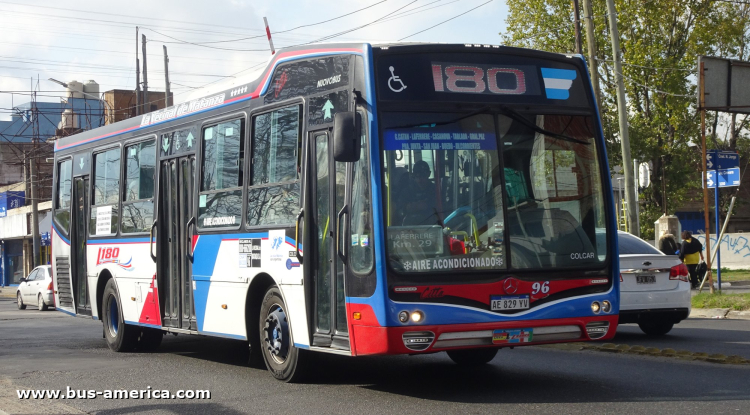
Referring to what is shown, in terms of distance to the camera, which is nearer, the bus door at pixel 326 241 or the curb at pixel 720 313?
the bus door at pixel 326 241

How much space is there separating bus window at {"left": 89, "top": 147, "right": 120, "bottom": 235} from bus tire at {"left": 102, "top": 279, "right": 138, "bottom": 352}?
870mm

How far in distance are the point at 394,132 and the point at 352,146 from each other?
1.33 ft

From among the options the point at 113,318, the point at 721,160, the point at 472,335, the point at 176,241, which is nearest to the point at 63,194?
the point at 113,318

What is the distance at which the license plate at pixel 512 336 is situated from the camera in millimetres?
8070

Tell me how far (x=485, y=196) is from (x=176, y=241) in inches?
→ 204

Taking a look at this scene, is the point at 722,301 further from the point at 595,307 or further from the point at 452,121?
the point at 452,121

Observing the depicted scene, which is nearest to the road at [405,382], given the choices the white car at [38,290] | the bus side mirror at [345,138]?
the bus side mirror at [345,138]

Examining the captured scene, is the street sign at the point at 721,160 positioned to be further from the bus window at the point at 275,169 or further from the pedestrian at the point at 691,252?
the bus window at the point at 275,169

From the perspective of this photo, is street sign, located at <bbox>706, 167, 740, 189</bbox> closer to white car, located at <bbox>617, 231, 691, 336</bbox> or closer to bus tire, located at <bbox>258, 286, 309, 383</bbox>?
white car, located at <bbox>617, 231, 691, 336</bbox>

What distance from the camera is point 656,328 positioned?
13891mm

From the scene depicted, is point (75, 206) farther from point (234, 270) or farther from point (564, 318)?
point (564, 318)

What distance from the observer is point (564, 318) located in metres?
8.34

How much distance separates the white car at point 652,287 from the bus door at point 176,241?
18.9 ft

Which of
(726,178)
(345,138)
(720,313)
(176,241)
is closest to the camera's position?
(345,138)
